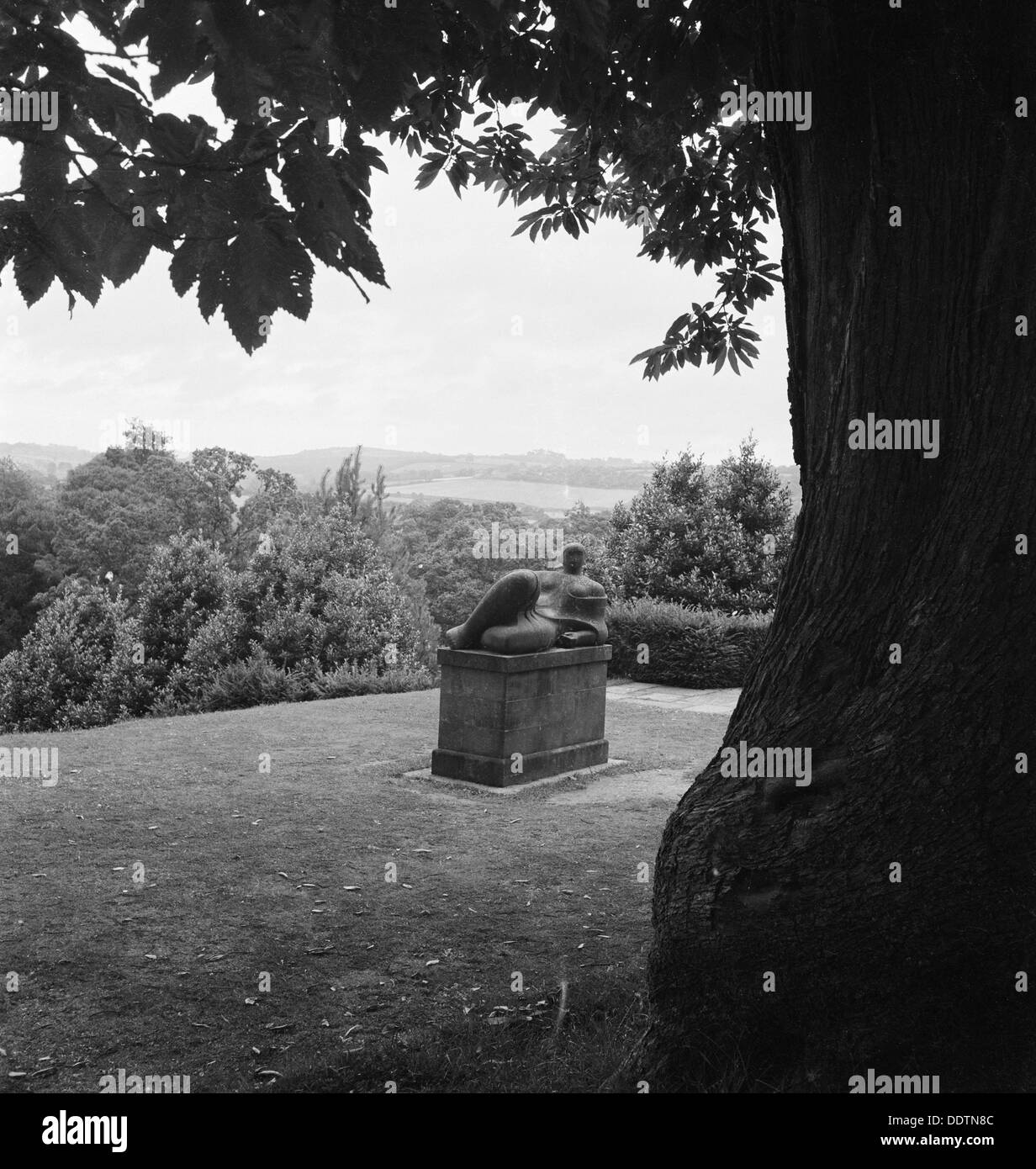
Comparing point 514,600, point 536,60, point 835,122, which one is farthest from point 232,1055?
point 514,600

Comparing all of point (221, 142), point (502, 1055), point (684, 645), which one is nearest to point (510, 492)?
point (684, 645)

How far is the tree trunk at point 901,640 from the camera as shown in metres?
3.11

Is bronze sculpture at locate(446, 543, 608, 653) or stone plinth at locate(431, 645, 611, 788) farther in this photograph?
bronze sculpture at locate(446, 543, 608, 653)

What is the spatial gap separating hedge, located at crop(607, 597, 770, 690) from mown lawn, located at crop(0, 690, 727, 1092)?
628 centimetres

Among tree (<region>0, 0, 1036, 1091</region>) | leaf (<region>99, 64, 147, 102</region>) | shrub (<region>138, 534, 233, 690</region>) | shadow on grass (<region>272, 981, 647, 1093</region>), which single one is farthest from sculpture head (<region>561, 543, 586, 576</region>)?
shrub (<region>138, 534, 233, 690</region>)

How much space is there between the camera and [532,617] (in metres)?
9.10

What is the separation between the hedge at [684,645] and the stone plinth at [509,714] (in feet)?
21.0

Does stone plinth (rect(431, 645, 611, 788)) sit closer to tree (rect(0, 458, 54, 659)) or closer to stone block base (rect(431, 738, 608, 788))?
stone block base (rect(431, 738, 608, 788))

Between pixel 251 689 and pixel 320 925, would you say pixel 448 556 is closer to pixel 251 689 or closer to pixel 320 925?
pixel 251 689

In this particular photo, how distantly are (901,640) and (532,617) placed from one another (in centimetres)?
595

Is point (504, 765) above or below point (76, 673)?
above

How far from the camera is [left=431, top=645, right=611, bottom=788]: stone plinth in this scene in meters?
8.65
